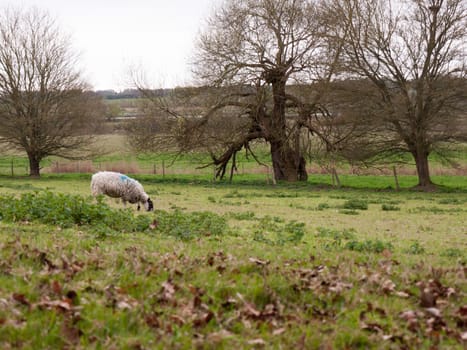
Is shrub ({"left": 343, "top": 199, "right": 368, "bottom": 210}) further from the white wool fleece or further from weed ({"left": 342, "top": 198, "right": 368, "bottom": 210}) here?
the white wool fleece

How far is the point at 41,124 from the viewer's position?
150 feet

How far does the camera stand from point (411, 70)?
33.1 m

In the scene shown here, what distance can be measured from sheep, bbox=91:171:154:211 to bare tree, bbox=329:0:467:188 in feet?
53.3

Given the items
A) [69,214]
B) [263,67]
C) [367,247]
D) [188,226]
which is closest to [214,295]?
[367,247]

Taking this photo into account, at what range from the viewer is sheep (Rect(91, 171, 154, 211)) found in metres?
22.2

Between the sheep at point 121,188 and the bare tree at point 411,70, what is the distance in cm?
1625

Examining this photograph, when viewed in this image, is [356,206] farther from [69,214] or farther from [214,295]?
[214,295]

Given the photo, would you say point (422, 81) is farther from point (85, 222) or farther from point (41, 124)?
point (41, 124)

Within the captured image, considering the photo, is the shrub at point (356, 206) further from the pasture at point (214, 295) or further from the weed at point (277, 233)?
the pasture at point (214, 295)

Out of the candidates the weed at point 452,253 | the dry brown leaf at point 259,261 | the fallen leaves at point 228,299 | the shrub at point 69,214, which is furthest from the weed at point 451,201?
the dry brown leaf at point 259,261

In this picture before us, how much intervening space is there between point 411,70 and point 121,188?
756 inches

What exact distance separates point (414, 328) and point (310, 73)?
98.6 feet

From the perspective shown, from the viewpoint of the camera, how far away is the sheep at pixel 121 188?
22.2 meters

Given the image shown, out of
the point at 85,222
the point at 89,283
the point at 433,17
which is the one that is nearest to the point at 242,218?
the point at 85,222
